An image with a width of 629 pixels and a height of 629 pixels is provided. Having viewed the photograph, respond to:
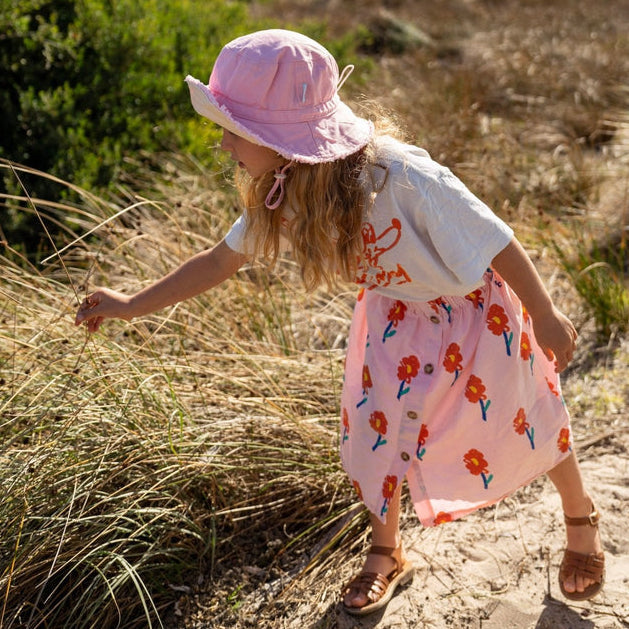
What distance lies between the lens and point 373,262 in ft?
5.85

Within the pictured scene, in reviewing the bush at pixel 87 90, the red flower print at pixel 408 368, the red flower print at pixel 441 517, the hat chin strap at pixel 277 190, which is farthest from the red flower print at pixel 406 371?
the bush at pixel 87 90

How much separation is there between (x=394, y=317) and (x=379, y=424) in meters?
0.26

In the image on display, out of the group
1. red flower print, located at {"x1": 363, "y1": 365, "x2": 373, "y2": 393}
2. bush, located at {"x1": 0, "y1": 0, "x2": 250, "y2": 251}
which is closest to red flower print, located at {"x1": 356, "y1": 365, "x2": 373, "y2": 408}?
red flower print, located at {"x1": 363, "y1": 365, "x2": 373, "y2": 393}

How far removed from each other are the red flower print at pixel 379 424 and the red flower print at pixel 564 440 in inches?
16.9

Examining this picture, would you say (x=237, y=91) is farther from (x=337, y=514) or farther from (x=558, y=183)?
(x=558, y=183)

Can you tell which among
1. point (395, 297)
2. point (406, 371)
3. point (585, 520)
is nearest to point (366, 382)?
point (406, 371)

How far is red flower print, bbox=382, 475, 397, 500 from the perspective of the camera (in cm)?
195

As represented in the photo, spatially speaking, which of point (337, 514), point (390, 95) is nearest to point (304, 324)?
point (337, 514)

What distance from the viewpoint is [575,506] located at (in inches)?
82.1

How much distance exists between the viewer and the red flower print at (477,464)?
1.92m

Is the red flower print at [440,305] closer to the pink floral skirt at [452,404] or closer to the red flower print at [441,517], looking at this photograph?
the pink floral skirt at [452,404]

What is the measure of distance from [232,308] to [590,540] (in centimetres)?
147

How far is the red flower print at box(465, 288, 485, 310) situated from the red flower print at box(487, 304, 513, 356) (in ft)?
0.08

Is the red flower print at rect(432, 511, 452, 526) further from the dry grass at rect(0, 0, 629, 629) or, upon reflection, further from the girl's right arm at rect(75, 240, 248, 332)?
the girl's right arm at rect(75, 240, 248, 332)
